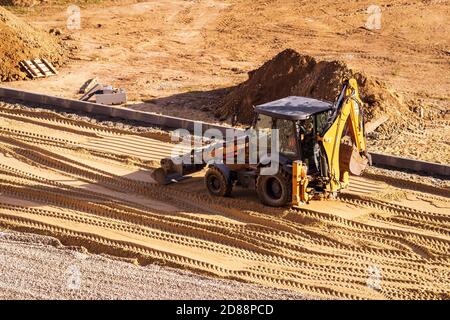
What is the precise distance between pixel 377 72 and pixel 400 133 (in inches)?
205

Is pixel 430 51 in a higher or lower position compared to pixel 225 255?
higher

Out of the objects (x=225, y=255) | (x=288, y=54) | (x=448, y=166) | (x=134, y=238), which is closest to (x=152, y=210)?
(x=134, y=238)

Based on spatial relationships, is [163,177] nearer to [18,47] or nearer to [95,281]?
[95,281]

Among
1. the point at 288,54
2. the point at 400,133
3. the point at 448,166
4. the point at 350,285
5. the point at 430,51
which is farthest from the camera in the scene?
the point at 430,51

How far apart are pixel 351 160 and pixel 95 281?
179 inches

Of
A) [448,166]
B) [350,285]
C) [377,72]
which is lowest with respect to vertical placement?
[350,285]

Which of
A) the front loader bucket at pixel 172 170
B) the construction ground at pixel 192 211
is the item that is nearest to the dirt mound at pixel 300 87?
the construction ground at pixel 192 211

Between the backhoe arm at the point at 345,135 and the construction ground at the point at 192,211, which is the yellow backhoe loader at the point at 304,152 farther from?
the construction ground at the point at 192,211

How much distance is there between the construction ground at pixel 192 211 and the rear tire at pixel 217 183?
141 mm

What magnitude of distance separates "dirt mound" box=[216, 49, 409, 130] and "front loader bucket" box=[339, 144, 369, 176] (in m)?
4.00

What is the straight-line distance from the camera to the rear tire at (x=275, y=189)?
14.1 metres

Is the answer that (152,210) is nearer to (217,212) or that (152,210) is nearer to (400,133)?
(217,212)

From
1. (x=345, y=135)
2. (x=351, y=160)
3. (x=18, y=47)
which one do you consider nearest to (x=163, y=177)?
(x=345, y=135)

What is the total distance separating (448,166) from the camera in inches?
627
